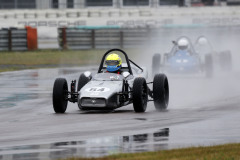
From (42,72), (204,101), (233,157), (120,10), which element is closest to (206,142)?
(233,157)

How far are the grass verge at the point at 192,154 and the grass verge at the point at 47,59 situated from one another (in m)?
21.5

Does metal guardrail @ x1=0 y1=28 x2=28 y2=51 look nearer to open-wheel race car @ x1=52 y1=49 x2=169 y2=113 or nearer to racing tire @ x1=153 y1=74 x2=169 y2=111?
open-wheel race car @ x1=52 y1=49 x2=169 y2=113

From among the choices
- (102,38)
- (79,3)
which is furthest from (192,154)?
(79,3)

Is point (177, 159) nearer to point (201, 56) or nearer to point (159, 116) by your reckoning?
point (159, 116)

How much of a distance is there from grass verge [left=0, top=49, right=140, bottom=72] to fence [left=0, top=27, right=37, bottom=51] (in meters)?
0.86

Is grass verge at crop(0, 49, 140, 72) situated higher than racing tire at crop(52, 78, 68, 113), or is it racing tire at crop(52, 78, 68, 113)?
racing tire at crop(52, 78, 68, 113)

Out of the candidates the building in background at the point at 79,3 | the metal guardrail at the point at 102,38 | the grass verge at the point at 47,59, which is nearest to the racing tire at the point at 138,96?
the grass verge at the point at 47,59

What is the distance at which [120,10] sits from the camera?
5369cm

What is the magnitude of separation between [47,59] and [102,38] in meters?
5.91

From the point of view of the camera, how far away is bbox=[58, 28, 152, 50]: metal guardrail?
4206 centimetres

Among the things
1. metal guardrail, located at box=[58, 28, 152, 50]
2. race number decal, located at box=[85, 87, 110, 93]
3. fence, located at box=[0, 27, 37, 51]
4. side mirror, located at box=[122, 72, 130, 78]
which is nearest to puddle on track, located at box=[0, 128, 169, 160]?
race number decal, located at box=[85, 87, 110, 93]

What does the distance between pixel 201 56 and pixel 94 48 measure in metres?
16.1

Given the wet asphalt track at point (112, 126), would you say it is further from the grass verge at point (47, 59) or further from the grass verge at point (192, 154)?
the grass verge at point (47, 59)

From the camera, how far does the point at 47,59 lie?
37.2m
